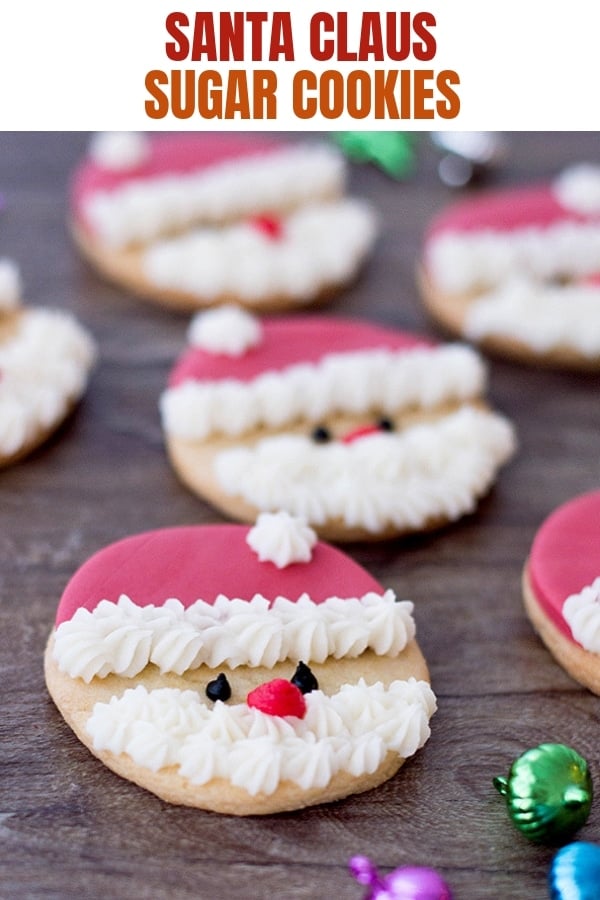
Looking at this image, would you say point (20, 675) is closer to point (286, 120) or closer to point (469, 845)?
point (469, 845)

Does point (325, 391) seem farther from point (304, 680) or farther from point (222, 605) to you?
point (304, 680)

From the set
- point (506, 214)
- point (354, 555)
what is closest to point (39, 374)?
point (354, 555)

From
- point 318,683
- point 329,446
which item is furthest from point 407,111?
point 318,683

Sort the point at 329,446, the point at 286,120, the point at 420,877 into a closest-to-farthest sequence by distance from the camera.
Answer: the point at 420,877 → the point at 329,446 → the point at 286,120

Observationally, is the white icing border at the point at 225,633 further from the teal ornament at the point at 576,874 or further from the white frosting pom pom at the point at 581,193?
the white frosting pom pom at the point at 581,193

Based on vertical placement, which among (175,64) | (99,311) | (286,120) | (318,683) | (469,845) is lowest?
(469,845)

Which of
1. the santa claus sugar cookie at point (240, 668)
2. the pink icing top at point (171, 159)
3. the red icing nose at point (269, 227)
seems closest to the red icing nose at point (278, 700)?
the santa claus sugar cookie at point (240, 668)

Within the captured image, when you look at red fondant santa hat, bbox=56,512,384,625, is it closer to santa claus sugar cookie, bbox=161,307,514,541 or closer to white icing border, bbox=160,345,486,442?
santa claus sugar cookie, bbox=161,307,514,541
